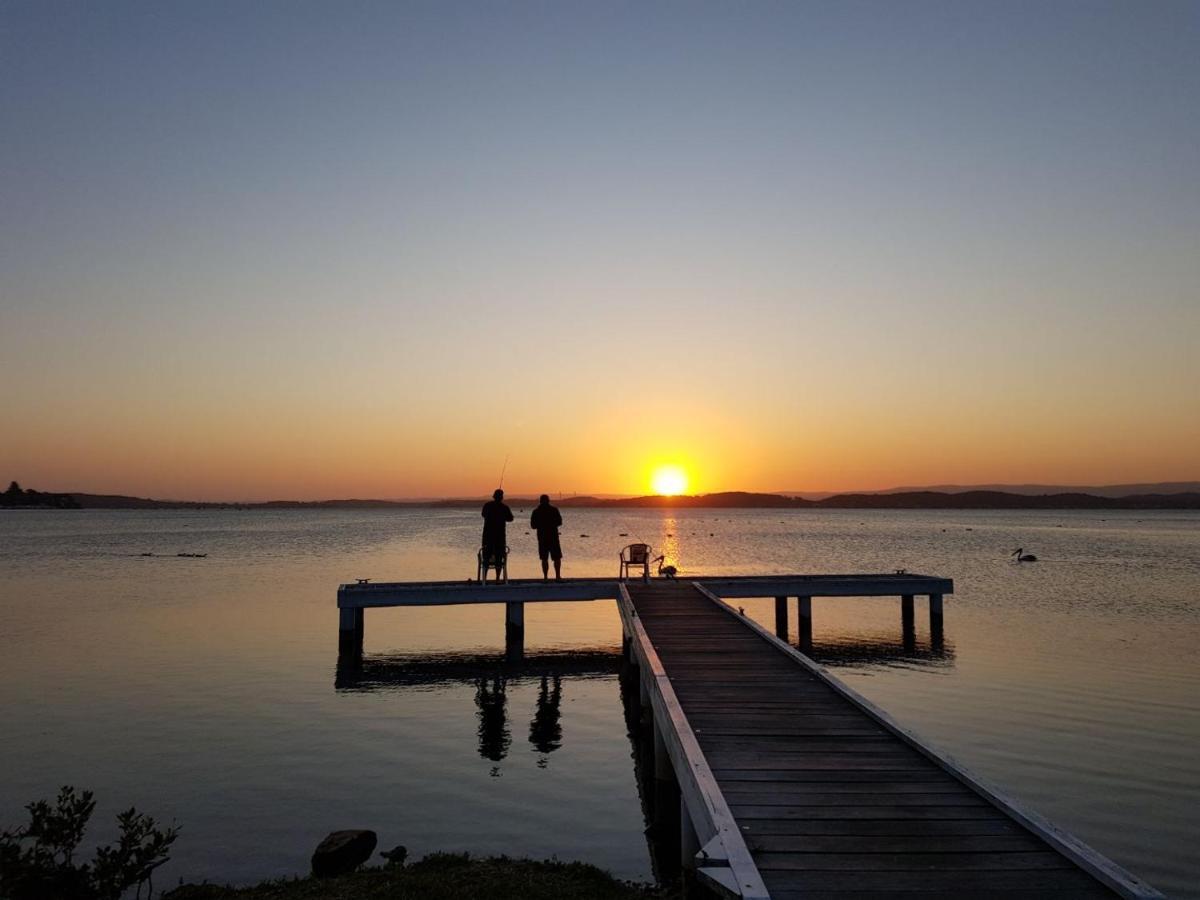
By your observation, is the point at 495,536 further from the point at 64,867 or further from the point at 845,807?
the point at 845,807

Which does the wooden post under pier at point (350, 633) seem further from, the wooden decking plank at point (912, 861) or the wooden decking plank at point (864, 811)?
the wooden decking plank at point (912, 861)

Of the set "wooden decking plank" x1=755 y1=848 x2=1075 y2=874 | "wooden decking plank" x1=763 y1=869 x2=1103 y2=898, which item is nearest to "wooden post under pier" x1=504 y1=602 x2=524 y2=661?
"wooden decking plank" x1=755 y1=848 x2=1075 y2=874

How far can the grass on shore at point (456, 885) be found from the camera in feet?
23.9

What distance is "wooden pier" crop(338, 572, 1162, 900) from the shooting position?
16.9 feet

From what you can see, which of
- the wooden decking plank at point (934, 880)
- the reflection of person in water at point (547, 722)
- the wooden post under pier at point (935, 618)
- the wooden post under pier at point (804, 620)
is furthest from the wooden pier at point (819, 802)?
the wooden post under pier at point (935, 618)

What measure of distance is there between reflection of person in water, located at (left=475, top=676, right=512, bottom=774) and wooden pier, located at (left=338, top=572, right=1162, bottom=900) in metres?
2.97

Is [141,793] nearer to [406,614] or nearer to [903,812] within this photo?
[903,812]

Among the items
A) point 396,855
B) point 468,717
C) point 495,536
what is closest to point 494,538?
point 495,536

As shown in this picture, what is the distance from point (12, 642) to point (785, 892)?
24.4 m

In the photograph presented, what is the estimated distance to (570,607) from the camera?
29.8 meters

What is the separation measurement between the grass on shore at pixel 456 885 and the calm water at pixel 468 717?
2.67 feet

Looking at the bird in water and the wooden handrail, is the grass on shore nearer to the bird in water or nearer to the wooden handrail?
the bird in water

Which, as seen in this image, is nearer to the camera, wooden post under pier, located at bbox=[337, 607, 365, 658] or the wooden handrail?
the wooden handrail

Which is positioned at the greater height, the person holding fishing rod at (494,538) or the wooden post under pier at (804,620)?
the person holding fishing rod at (494,538)
